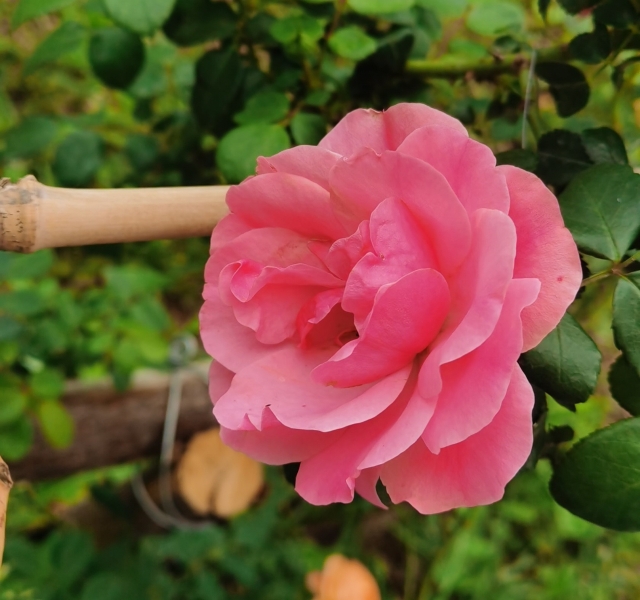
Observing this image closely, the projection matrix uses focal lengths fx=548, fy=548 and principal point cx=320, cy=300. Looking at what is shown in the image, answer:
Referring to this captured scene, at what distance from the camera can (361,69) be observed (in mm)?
601

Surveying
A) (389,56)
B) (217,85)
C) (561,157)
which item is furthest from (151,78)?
(561,157)

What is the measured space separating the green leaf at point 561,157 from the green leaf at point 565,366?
165 mm

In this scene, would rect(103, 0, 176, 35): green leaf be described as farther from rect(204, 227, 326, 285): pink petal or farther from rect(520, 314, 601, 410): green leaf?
rect(520, 314, 601, 410): green leaf

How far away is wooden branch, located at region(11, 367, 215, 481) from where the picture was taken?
3.37ft

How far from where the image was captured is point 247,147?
0.49 m

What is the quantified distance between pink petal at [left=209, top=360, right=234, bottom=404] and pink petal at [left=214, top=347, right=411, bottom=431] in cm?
3

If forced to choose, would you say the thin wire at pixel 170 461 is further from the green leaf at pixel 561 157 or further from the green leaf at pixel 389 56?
the green leaf at pixel 561 157

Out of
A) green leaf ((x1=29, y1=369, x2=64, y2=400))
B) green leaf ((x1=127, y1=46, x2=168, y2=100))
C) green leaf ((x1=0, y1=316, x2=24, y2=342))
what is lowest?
green leaf ((x1=29, y1=369, x2=64, y2=400))

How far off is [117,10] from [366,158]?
0.99 ft

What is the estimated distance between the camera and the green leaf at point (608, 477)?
319 millimetres

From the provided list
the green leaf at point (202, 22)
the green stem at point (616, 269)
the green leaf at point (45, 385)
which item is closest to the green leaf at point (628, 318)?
the green stem at point (616, 269)

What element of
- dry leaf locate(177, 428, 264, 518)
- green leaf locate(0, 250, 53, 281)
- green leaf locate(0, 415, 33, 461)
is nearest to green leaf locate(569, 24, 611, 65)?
green leaf locate(0, 250, 53, 281)

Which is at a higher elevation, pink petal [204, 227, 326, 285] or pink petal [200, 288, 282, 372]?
pink petal [204, 227, 326, 285]

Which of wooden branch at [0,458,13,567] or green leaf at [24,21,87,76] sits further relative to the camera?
green leaf at [24,21,87,76]
